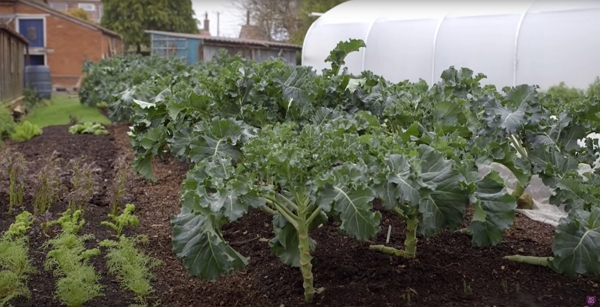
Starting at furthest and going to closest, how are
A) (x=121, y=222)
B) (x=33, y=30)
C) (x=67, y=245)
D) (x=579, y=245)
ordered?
1. (x=33, y=30)
2. (x=121, y=222)
3. (x=67, y=245)
4. (x=579, y=245)

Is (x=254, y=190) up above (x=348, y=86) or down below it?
below

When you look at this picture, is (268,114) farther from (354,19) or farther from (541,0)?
(354,19)

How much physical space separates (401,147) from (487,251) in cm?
146

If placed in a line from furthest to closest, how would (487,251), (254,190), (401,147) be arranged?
(487,251) → (401,147) → (254,190)

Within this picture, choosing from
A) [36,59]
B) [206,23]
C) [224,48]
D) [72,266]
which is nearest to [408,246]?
[72,266]

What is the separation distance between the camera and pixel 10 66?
18.5 m

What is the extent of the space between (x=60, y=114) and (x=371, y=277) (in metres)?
16.9

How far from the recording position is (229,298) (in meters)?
4.04

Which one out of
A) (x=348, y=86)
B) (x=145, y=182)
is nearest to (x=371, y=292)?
(x=348, y=86)

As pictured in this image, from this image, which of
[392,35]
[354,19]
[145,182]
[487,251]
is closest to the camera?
[487,251]

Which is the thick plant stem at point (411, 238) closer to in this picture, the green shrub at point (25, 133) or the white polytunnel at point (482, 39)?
the white polytunnel at point (482, 39)

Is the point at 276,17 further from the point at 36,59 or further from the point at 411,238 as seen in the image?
the point at 411,238

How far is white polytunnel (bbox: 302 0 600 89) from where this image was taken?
10.5m

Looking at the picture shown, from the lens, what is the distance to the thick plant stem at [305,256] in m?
3.55
